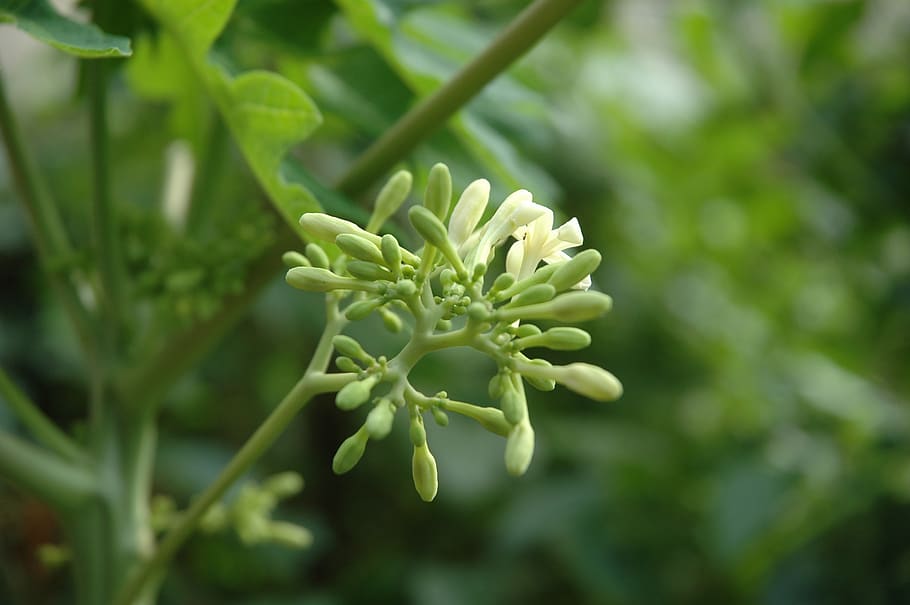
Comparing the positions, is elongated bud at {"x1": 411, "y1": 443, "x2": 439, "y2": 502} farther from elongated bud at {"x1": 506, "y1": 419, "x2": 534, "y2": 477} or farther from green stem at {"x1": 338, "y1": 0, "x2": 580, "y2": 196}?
green stem at {"x1": 338, "y1": 0, "x2": 580, "y2": 196}

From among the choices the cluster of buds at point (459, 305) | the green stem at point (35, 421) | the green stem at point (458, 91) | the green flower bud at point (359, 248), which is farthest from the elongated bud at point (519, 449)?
the green stem at point (35, 421)

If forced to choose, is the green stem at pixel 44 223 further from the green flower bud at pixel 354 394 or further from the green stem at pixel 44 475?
the green flower bud at pixel 354 394

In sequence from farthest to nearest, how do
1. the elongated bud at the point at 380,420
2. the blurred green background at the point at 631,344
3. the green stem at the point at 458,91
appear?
the blurred green background at the point at 631,344
the green stem at the point at 458,91
the elongated bud at the point at 380,420

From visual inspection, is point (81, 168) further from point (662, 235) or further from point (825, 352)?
point (825, 352)

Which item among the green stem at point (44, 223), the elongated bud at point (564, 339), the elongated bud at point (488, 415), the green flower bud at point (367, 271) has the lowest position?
the green stem at point (44, 223)

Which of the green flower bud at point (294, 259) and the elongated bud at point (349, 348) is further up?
the green flower bud at point (294, 259)

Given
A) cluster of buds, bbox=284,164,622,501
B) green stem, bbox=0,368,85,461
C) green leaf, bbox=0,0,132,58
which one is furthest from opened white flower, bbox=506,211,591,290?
green stem, bbox=0,368,85,461

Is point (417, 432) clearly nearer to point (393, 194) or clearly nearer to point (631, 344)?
point (393, 194)
